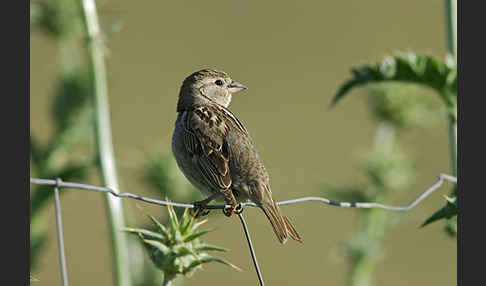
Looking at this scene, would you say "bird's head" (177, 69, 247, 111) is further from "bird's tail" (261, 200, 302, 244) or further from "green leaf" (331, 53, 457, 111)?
"bird's tail" (261, 200, 302, 244)

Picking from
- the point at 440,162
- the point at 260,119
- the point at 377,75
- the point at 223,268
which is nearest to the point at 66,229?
the point at 223,268

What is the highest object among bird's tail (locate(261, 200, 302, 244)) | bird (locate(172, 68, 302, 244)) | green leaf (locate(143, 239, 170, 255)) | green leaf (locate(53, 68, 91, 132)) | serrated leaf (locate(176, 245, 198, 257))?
green leaf (locate(53, 68, 91, 132))

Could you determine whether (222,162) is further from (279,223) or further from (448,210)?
(448,210)

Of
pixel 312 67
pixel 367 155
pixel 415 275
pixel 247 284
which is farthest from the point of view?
pixel 312 67

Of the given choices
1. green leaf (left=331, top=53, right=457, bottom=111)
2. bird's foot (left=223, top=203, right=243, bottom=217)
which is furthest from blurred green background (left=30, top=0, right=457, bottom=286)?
bird's foot (left=223, top=203, right=243, bottom=217)

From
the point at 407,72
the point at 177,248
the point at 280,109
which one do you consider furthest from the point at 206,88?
the point at 280,109

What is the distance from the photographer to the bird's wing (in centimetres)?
403

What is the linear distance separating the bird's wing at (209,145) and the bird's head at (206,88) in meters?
0.44

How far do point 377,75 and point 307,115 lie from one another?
1363cm

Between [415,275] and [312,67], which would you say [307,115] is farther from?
[415,275]

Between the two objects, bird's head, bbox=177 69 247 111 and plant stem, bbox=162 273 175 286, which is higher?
bird's head, bbox=177 69 247 111

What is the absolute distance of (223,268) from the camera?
1369 cm

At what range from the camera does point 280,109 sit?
18.8 metres

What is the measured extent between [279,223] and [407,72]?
142 centimetres
